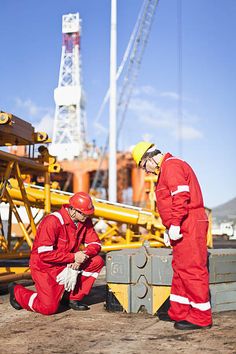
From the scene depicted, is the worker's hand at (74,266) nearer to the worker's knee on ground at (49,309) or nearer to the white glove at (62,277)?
the white glove at (62,277)

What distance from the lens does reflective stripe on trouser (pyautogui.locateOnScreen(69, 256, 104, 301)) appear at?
4.77 m

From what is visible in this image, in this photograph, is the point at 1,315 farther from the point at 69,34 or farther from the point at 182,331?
the point at 69,34

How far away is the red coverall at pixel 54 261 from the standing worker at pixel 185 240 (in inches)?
41.9

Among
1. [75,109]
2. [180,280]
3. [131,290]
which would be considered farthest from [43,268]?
[75,109]

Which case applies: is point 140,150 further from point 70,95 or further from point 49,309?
point 70,95

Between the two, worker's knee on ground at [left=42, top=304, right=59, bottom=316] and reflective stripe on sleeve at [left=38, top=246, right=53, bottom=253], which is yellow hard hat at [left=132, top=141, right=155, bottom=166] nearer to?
reflective stripe on sleeve at [left=38, top=246, right=53, bottom=253]

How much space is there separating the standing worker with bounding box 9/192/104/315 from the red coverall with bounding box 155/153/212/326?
3.28 ft

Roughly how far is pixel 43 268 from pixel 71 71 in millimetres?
54268

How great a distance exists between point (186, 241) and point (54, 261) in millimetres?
1350

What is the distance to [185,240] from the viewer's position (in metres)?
3.89

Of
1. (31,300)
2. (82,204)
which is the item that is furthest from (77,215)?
(31,300)

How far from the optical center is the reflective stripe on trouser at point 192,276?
381 cm

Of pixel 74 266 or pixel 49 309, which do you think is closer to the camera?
pixel 49 309

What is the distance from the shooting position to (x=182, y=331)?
3.73m
